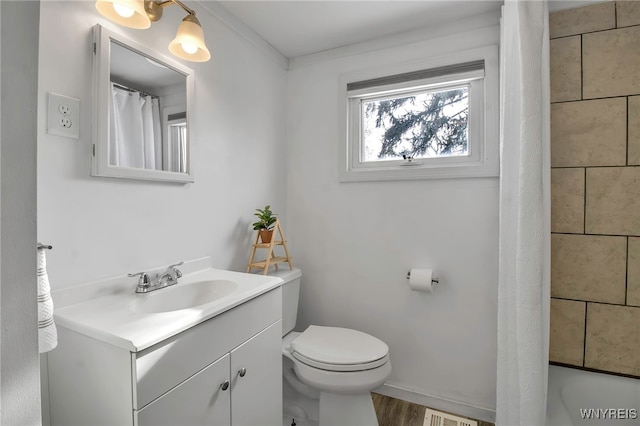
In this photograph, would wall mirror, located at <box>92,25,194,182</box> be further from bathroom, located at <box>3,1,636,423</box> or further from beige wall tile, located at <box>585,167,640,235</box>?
beige wall tile, located at <box>585,167,640,235</box>

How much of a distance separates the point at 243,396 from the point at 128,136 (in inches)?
42.8

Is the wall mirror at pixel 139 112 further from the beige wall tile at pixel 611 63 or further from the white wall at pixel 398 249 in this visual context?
the beige wall tile at pixel 611 63

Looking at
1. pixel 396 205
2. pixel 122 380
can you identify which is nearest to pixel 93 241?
pixel 122 380

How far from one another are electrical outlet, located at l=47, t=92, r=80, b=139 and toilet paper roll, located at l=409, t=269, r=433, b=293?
64.9 inches

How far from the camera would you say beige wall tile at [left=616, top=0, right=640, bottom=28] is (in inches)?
57.2

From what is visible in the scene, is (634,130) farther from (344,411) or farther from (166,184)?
(166,184)

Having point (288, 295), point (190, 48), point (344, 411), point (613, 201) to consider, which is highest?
point (190, 48)

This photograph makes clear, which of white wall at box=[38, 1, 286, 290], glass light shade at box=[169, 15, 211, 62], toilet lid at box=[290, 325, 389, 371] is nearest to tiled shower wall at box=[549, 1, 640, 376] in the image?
toilet lid at box=[290, 325, 389, 371]

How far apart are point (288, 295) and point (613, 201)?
1.76 meters

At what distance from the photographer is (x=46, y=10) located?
93 centimetres

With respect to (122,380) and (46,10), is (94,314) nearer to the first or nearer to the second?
(122,380)

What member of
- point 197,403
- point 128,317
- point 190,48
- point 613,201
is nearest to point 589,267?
point 613,201

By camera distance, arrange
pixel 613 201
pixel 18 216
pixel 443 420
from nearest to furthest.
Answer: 1. pixel 18 216
2. pixel 613 201
3. pixel 443 420

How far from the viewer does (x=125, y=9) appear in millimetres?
1034
